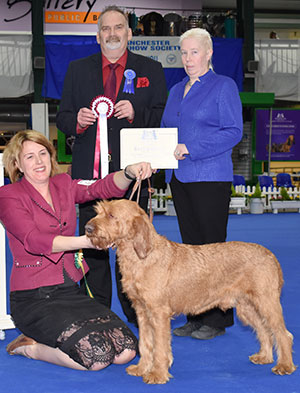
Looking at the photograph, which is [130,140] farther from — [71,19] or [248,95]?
[71,19]

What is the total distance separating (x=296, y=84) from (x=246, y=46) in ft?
6.01

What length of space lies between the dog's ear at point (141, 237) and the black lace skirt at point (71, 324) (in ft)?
2.00

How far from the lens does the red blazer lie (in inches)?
109

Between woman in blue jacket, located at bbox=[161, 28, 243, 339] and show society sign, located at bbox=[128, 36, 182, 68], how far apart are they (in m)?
10.5

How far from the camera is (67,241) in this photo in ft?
8.63

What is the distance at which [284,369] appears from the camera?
2635mm

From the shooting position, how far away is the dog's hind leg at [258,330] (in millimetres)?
2822

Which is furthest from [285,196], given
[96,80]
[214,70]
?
[96,80]

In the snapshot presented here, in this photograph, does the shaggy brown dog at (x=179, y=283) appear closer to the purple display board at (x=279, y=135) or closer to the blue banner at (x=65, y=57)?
the blue banner at (x=65, y=57)

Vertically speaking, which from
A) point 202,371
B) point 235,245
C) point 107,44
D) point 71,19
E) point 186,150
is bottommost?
point 202,371

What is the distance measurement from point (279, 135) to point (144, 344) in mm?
13916

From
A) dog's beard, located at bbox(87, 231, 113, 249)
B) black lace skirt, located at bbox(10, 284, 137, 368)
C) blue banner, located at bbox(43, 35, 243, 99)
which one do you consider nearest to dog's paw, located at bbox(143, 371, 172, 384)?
black lace skirt, located at bbox(10, 284, 137, 368)

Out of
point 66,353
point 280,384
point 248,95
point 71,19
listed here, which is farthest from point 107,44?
point 71,19

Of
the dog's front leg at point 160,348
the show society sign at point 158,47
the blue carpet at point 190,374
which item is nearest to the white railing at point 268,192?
the show society sign at point 158,47
